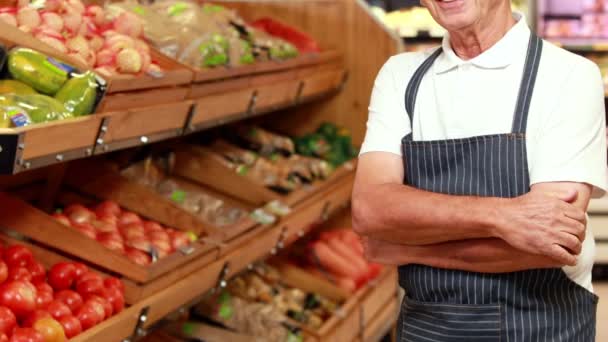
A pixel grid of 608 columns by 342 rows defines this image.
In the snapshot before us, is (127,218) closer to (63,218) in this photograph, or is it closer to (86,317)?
(63,218)

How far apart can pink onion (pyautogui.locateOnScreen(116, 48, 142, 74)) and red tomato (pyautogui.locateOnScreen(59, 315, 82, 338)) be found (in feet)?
2.66

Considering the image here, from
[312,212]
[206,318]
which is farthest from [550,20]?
[206,318]

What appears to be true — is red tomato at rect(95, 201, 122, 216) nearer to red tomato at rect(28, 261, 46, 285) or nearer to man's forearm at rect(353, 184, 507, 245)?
red tomato at rect(28, 261, 46, 285)

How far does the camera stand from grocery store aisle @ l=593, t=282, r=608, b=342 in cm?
592

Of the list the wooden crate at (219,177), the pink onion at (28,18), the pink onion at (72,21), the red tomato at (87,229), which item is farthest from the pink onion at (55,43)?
the wooden crate at (219,177)

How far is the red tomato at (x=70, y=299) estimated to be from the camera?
2755 millimetres

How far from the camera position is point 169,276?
10.6 ft

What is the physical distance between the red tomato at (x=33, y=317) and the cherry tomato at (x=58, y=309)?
0.03 metres

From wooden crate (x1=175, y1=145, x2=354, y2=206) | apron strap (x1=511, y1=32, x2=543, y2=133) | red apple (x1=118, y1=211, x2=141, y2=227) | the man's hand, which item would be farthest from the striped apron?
wooden crate (x1=175, y1=145, x2=354, y2=206)

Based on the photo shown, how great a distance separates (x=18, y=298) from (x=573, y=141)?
1392mm

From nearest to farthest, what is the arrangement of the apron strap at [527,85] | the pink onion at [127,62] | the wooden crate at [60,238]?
the apron strap at [527,85]
the wooden crate at [60,238]
the pink onion at [127,62]

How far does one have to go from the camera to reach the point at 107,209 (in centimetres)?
352

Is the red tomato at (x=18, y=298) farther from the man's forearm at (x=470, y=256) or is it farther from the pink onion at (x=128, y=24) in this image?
the pink onion at (x=128, y=24)

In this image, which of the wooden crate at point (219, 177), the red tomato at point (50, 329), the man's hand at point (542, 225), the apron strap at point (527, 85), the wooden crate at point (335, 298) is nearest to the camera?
the man's hand at point (542, 225)
